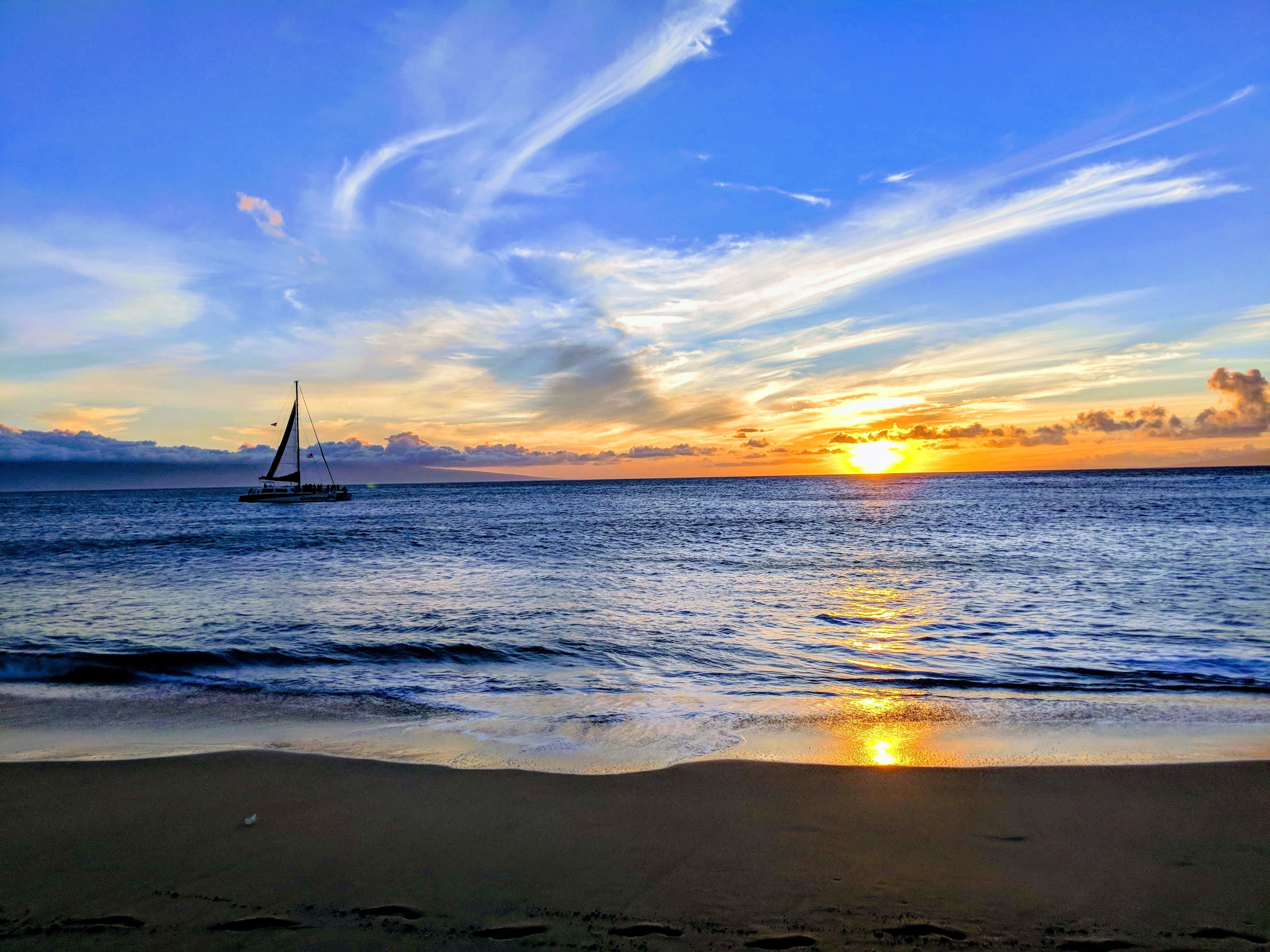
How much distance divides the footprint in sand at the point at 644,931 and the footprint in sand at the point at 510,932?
0.42 meters

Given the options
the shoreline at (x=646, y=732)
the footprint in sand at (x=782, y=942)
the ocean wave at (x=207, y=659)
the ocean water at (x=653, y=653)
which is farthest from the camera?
the ocean wave at (x=207, y=659)

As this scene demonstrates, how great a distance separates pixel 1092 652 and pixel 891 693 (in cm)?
494

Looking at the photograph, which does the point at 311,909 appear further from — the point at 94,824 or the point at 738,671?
the point at 738,671

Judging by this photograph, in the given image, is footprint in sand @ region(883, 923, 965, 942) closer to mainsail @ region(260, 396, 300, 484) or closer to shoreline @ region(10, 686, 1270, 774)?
shoreline @ region(10, 686, 1270, 774)

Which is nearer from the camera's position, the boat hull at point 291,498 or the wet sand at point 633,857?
the wet sand at point 633,857

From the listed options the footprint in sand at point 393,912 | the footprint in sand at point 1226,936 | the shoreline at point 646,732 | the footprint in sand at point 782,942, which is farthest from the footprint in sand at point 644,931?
the footprint in sand at point 1226,936

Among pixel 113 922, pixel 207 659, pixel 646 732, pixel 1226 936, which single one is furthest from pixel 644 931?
pixel 207 659

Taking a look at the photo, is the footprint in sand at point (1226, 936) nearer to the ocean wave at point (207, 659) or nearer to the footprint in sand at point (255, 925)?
the footprint in sand at point (255, 925)

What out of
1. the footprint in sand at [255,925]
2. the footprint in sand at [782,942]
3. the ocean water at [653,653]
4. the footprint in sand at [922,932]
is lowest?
the ocean water at [653,653]

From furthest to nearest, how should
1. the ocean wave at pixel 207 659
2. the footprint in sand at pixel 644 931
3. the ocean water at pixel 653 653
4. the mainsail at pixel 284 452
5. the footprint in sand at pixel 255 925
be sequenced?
1. the mainsail at pixel 284 452
2. the ocean wave at pixel 207 659
3. the ocean water at pixel 653 653
4. the footprint in sand at pixel 255 925
5. the footprint in sand at pixel 644 931

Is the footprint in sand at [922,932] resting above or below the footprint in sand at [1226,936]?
above

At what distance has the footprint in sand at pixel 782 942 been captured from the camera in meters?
3.58

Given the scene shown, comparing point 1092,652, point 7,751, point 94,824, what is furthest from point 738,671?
point 7,751

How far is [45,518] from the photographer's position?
67.8 metres
